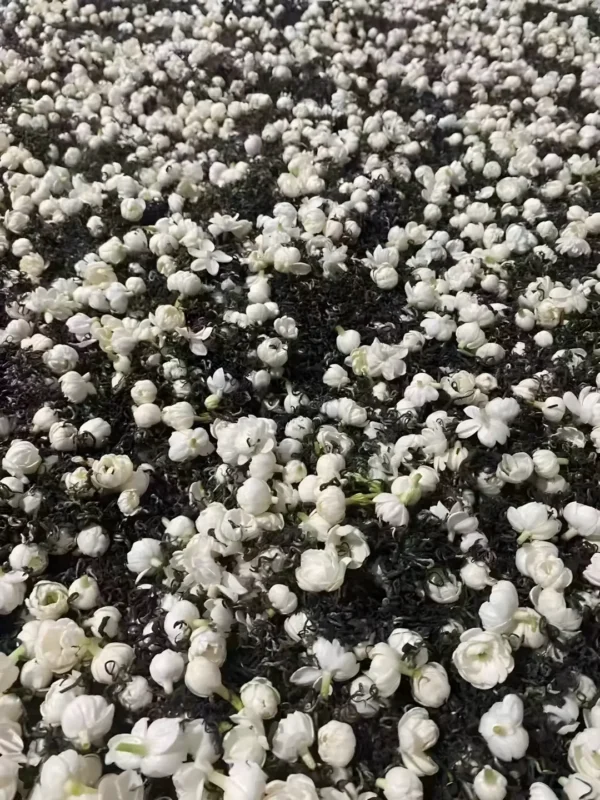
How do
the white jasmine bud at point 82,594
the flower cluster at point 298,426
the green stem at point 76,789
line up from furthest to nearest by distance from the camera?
the white jasmine bud at point 82,594
the flower cluster at point 298,426
the green stem at point 76,789

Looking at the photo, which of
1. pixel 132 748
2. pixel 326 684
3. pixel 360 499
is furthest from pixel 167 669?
pixel 360 499

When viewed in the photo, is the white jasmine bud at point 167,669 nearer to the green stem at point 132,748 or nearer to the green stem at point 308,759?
the green stem at point 132,748

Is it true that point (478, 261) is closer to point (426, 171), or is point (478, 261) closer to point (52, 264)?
point (426, 171)

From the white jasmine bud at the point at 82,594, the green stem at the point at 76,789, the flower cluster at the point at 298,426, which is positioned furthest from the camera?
the white jasmine bud at the point at 82,594

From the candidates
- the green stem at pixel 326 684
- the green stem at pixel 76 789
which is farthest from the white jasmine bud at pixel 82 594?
the green stem at pixel 326 684

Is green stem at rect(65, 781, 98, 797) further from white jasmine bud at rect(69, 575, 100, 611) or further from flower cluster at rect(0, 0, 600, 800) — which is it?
white jasmine bud at rect(69, 575, 100, 611)

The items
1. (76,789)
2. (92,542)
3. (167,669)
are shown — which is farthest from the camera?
(92,542)

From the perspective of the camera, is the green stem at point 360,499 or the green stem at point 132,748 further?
the green stem at point 360,499

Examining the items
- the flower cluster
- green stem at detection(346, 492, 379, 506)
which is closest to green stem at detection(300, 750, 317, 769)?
the flower cluster

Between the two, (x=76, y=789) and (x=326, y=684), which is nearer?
(x=76, y=789)

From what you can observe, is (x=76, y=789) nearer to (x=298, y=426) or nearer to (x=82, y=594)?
(x=82, y=594)

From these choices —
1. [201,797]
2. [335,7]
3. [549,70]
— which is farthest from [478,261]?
[335,7]
